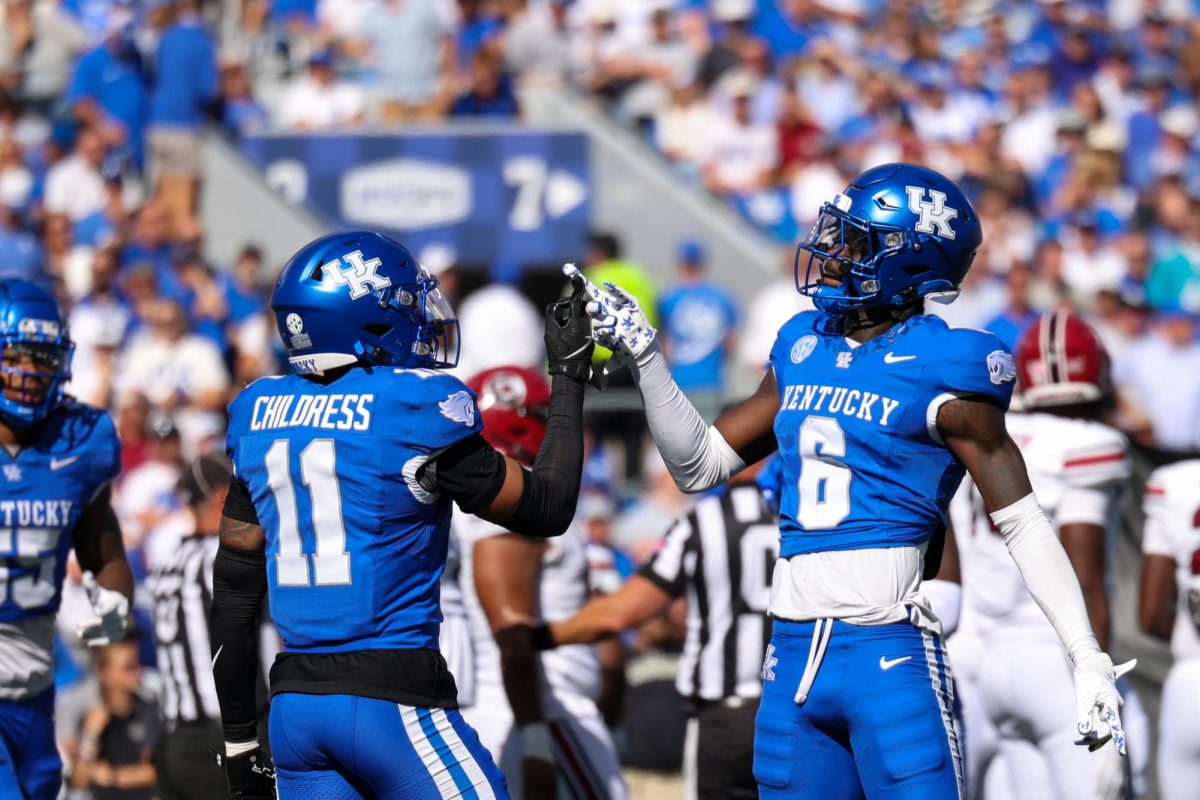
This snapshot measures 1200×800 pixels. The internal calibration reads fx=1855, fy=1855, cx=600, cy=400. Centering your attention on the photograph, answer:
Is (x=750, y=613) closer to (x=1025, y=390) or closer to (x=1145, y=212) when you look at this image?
(x=1025, y=390)

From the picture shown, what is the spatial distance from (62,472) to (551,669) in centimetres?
166

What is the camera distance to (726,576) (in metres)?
5.68

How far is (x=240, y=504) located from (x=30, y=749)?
4.55ft

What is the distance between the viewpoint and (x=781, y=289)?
11.8 m

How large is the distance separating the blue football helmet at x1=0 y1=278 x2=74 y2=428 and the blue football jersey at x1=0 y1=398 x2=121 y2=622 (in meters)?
0.09

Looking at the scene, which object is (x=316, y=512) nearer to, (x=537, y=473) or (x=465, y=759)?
(x=537, y=473)

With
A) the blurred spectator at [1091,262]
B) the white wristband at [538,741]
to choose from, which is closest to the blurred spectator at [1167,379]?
the blurred spectator at [1091,262]

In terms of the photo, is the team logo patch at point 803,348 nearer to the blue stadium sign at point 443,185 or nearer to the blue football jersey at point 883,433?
the blue football jersey at point 883,433

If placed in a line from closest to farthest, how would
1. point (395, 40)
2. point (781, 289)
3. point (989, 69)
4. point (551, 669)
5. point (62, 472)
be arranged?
point (62, 472) → point (551, 669) → point (781, 289) → point (395, 40) → point (989, 69)

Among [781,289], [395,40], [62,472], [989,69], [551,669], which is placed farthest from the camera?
[989,69]

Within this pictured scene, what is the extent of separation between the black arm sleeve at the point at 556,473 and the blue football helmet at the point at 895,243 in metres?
0.62

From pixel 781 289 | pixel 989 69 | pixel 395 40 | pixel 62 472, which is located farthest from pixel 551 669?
pixel 989 69

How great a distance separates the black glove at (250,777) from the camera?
4.52 m

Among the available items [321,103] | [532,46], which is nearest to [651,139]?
[532,46]
